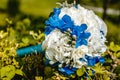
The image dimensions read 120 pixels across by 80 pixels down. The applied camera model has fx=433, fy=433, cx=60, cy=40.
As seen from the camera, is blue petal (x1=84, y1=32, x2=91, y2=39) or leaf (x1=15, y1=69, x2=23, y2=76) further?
leaf (x1=15, y1=69, x2=23, y2=76)

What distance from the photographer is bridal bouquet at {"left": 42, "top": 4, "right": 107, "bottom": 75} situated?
2477 millimetres

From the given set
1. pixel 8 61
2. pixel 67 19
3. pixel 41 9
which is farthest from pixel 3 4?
pixel 67 19

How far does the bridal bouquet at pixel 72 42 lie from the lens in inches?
97.5

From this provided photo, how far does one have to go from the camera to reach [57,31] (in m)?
2.52

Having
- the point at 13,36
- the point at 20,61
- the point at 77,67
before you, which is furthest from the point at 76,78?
the point at 13,36

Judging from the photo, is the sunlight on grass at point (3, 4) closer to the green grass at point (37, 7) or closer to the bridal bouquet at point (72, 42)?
the green grass at point (37, 7)

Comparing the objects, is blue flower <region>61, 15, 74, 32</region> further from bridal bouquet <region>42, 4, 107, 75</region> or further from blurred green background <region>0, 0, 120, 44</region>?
blurred green background <region>0, 0, 120, 44</region>

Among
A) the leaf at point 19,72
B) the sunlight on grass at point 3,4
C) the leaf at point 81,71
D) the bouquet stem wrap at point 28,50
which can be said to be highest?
the bouquet stem wrap at point 28,50

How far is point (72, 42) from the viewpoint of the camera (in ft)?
8.14

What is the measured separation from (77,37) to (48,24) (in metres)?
0.21

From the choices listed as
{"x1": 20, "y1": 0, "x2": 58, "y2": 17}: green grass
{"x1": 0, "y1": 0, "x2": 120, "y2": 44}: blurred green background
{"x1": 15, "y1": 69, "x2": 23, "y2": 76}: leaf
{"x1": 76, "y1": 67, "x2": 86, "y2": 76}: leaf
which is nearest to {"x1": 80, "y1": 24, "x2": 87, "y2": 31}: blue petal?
{"x1": 76, "y1": 67, "x2": 86, "y2": 76}: leaf

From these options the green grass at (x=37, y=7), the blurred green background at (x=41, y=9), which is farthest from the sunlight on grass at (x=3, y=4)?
the green grass at (x=37, y=7)

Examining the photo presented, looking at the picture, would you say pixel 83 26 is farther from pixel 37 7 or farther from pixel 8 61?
pixel 37 7

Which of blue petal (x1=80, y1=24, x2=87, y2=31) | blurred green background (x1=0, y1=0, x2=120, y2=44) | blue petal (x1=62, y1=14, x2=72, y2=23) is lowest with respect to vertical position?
blurred green background (x1=0, y1=0, x2=120, y2=44)
